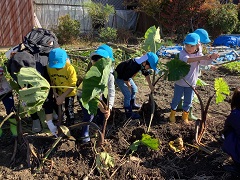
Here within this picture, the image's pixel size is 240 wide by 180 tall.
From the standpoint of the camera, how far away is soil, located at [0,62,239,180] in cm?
293

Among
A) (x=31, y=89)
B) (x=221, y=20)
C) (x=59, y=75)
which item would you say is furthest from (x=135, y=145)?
(x=221, y=20)

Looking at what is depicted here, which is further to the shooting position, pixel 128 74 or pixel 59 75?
pixel 128 74

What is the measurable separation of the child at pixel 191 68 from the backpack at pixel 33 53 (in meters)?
1.58

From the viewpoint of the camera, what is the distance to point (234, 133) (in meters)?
2.86

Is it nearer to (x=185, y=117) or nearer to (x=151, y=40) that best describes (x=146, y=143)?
(x=185, y=117)

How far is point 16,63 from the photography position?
312 cm

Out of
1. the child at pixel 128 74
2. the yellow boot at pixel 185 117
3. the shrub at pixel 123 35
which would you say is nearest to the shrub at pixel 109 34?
the shrub at pixel 123 35

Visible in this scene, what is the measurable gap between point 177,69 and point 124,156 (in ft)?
3.69

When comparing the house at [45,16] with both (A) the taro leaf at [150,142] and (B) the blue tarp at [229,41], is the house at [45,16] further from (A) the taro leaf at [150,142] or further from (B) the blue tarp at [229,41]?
(A) the taro leaf at [150,142]

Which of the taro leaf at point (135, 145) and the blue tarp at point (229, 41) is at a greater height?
the blue tarp at point (229, 41)

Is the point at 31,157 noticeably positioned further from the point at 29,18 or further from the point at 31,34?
the point at 29,18

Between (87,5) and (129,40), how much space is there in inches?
82.7

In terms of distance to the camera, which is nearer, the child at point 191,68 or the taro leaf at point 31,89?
the taro leaf at point 31,89

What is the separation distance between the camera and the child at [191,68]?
3.41m
